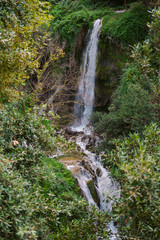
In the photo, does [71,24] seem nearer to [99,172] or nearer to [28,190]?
[99,172]

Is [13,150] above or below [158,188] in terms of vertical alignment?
above

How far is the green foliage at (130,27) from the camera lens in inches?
501

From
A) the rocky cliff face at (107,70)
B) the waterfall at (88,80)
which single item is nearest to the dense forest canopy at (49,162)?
the rocky cliff face at (107,70)

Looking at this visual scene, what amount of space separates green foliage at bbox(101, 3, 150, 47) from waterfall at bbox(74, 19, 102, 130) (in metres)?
1.02

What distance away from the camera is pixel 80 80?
14.6 metres

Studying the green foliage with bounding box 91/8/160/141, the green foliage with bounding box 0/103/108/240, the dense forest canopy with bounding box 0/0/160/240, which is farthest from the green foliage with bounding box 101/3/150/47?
the green foliage with bounding box 0/103/108/240

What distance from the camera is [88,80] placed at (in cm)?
1440

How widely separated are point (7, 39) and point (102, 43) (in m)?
11.1

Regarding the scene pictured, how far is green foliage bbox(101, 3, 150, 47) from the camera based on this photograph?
1273cm

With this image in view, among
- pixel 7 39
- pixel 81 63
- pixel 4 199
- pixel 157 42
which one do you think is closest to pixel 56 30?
pixel 81 63

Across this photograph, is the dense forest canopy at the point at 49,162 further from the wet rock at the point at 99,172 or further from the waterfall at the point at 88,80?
the waterfall at the point at 88,80

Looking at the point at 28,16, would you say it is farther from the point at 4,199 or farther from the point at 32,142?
the point at 4,199

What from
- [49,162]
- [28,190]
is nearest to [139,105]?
[49,162]

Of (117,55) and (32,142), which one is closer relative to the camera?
(32,142)
